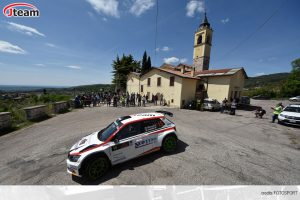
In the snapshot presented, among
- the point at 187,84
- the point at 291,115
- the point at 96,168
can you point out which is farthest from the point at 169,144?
the point at 187,84

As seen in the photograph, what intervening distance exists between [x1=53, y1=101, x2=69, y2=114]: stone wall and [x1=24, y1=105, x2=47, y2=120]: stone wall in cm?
131

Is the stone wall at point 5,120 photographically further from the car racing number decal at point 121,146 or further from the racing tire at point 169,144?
the racing tire at point 169,144

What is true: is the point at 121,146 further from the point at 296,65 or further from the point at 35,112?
the point at 296,65

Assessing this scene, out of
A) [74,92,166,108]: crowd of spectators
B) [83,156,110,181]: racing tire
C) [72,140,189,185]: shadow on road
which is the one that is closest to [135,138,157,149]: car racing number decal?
[72,140,189,185]: shadow on road

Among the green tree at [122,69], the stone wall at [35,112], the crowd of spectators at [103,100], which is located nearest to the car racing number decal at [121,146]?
the stone wall at [35,112]

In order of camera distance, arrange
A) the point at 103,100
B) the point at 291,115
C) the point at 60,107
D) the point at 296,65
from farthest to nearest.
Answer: the point at 296,65
the point at 103,100
the point at 60,107
the point at 291,115

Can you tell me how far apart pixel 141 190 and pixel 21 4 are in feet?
35.7

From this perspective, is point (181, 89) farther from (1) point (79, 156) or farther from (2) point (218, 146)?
(1) point (79, 156)

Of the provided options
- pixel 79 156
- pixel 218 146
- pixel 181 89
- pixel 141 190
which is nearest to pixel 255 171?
pixel 218 146

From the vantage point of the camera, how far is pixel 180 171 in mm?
3652

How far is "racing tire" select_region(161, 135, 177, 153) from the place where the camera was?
4.50 metres

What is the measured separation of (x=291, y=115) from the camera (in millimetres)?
8539

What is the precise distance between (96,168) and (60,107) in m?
11.5

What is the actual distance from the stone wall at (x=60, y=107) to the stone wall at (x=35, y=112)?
51.5 inches
